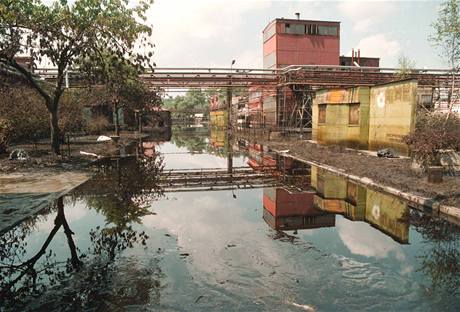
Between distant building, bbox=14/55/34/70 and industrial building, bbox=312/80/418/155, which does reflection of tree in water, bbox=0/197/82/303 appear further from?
industrial building, bbox=312/80/418/155

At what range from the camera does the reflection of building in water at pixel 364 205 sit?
6984 mm

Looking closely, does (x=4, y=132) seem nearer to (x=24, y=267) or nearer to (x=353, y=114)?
(x=24, y=267)

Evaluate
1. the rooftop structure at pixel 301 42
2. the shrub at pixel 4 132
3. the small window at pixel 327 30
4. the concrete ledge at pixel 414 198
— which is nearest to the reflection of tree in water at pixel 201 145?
the shrub at pixel 4 132

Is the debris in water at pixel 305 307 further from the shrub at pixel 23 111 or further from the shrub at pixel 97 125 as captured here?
the shrub at pixel 97 125

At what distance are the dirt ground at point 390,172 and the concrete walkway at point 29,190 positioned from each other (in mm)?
9334

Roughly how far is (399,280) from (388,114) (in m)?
12.0

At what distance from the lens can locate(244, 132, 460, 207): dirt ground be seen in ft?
27.6

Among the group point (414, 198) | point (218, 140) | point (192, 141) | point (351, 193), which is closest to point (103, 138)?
point (192, 141)

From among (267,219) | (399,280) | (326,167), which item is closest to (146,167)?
(326,167)

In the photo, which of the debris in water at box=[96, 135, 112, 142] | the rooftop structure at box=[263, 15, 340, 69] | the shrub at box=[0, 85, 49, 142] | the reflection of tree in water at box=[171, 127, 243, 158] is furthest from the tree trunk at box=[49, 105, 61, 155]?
the rooftop structure at box=[263, 15, 340, 69]

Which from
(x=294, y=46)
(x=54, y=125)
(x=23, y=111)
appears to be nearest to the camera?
(x=54, y=125)

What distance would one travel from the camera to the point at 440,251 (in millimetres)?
5688

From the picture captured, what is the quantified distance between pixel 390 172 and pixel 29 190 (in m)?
11.1

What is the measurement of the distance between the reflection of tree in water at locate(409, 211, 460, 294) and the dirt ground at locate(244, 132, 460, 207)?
3.25 ft
